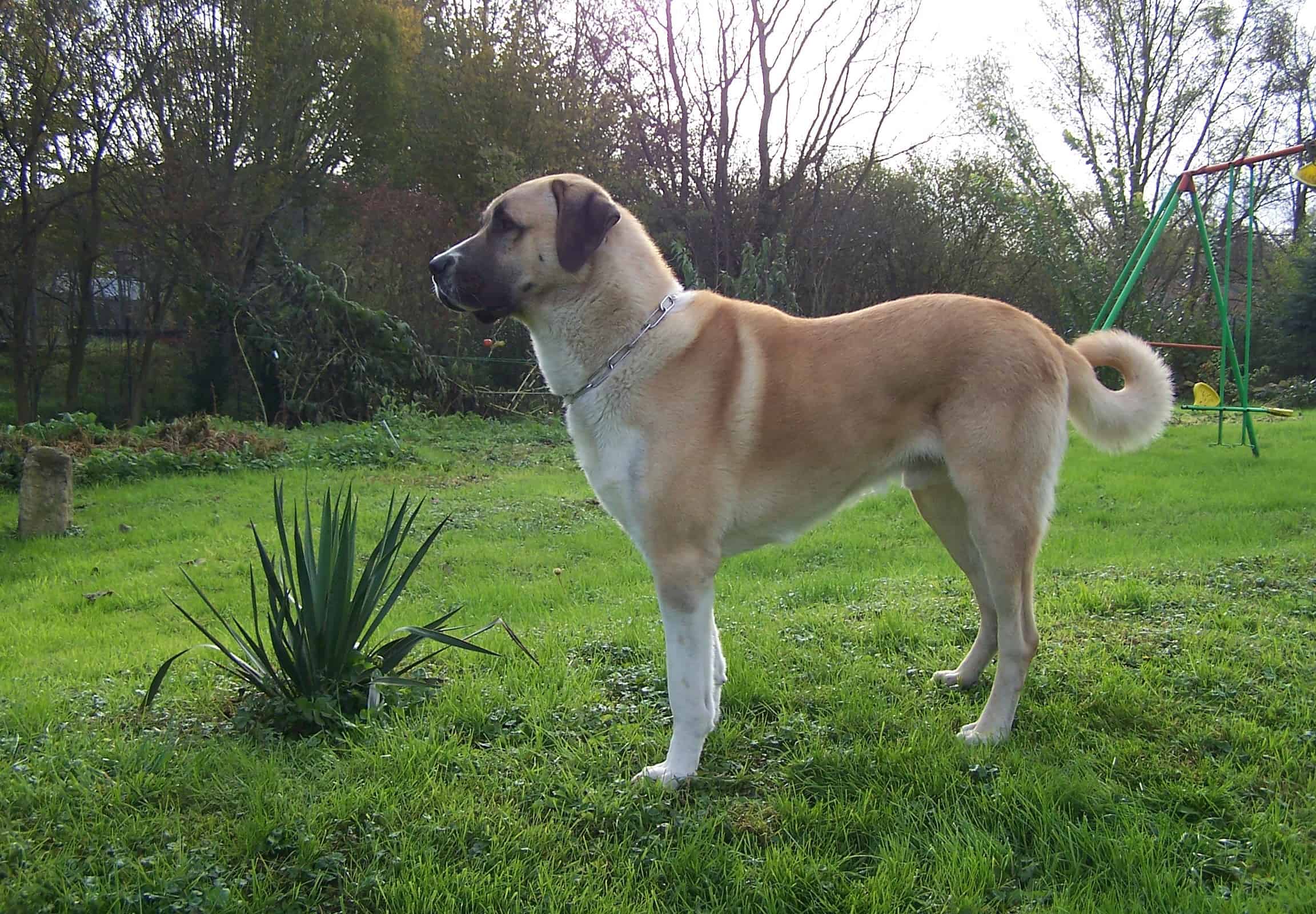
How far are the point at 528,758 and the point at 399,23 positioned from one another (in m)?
16.6

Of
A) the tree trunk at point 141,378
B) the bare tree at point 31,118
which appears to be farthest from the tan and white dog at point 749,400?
the tree trunk at point 141,378

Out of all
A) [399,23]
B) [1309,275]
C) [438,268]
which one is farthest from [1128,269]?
[399,23]

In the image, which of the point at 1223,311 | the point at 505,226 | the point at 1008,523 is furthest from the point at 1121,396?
the point at 1223,311

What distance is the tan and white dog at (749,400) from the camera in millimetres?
2682

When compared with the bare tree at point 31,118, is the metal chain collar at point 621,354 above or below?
below

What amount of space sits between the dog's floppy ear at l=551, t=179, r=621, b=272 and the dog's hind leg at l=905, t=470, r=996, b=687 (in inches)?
61.9

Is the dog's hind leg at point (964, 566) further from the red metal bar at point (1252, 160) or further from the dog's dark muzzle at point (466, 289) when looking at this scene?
the red metal bar at point (1252, 160)

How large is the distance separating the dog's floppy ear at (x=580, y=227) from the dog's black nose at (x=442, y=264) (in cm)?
38

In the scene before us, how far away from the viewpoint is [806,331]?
2939 millimetres

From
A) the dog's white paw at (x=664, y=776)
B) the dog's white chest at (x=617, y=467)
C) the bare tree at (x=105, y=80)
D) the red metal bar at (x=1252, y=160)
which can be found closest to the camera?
the dog's white paw at (x=664, y=776)

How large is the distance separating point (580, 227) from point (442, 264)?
51 cm

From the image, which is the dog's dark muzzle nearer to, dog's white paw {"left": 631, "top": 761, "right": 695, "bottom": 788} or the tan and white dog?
the tan and white dog

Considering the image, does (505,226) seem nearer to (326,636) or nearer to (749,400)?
(749,400)

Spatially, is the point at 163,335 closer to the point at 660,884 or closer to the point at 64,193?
the point at 64,193
